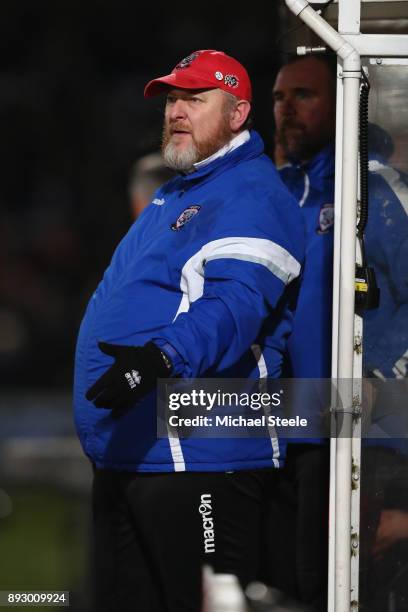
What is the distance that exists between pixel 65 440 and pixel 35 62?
316 centimetres

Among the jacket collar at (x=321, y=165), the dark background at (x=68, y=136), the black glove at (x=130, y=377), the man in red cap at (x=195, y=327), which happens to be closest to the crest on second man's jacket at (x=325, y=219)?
the jacket collar at (x=321, y=165)

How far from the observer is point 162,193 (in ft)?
8.84

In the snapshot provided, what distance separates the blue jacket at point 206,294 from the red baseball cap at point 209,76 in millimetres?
138

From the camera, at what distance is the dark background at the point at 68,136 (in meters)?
6.79

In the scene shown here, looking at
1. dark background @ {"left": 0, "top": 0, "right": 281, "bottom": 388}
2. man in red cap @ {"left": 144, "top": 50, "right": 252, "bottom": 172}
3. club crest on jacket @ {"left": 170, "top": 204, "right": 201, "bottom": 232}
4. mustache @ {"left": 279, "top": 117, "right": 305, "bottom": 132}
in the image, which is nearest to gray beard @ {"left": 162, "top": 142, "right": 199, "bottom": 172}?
man in red cap @ {"left": 144, "top": 50, "right": 252, "bottom": 172}

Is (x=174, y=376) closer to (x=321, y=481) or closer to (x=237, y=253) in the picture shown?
(x=237, y=253)

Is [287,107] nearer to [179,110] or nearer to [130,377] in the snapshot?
[179,110]

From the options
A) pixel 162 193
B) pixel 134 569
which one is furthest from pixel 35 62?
pixel 134 569

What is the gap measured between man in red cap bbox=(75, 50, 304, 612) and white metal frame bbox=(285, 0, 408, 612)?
0.16m

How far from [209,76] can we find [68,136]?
4.98m

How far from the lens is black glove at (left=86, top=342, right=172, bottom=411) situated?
208cm

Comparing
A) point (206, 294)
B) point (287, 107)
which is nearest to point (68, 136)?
point (287, 107)

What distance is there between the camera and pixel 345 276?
2254 millimetres

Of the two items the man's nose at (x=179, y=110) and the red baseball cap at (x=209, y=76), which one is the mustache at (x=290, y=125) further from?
the man's nose at (x=179, y=110)
